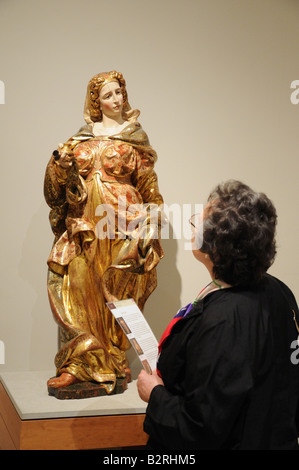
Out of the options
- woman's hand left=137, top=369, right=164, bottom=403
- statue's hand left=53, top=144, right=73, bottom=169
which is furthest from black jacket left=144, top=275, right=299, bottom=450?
statue's hand left=53, top=144, right=73, bottom=169

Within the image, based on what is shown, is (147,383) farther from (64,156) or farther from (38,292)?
(38,292)

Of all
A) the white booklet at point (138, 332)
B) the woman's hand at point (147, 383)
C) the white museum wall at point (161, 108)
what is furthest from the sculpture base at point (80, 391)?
the woman's hand at point (147, 383)

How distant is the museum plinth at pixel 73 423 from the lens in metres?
2.23

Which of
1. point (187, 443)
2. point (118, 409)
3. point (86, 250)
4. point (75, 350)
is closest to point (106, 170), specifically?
point (86, 250)

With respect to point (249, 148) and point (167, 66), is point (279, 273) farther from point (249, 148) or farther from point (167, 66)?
point (167, 66)

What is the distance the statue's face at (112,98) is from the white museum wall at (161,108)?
0.61m

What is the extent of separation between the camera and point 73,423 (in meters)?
2.28

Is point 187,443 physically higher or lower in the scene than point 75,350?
higher

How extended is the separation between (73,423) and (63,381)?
34 centimetres

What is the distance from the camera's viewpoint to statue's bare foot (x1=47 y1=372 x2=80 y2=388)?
2.59m

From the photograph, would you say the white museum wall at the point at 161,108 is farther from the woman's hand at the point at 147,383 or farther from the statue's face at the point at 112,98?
the woman's hand at the point at 147,383

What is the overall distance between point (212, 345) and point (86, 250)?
5.11 feet

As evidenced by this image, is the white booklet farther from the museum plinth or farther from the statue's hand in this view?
the statue's hand

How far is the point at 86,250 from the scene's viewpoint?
2.81 meters
